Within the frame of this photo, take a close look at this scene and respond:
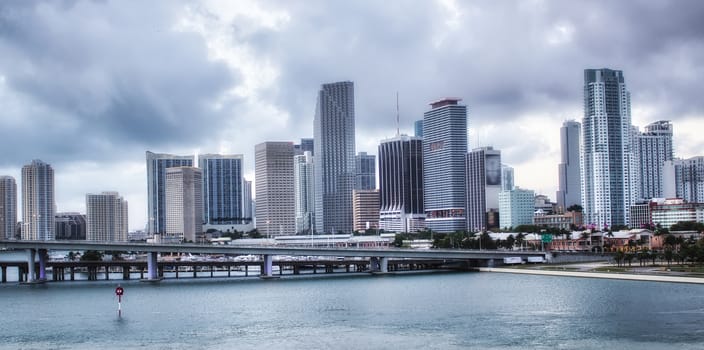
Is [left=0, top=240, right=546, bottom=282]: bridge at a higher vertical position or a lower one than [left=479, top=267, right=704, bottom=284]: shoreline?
higher

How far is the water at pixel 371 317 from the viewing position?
62.7 metres

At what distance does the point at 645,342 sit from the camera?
59.8 metres

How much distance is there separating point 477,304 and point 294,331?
25.7 m

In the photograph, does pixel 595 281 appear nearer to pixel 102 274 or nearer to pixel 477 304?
pixel 477 304

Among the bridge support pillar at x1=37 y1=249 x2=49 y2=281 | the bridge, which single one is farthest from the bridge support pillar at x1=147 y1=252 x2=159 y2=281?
the bridge support pillar at x1=37 y1=249 x2=49 y2=281

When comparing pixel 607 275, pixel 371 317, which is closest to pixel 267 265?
pixel 607 275

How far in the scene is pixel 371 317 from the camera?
78.4 meters

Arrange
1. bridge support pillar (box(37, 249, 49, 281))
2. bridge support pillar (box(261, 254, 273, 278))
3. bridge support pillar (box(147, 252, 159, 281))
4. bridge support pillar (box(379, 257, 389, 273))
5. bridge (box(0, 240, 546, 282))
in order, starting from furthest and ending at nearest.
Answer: bridge support pillar (box(379, 257, 389, 273)), bridge support pillar (box(261, 254, 273, 278)), bridge support pillar (box(37, 249, 49, 281)), bridge support pillar (box(147, 252, 159, 281)), bridge (box(0, 240, 546, 282))

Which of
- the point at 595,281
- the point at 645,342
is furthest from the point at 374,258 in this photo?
the point at 645,342

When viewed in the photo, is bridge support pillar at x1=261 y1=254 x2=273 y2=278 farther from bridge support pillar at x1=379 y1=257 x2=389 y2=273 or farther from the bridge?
bridge support pillar at x1=379 y1=257 x2=389 y2=273

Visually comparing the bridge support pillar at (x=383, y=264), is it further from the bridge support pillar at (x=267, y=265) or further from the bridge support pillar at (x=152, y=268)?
the bridge support pillar at (x=152, y=268)

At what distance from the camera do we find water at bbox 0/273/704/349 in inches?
2467

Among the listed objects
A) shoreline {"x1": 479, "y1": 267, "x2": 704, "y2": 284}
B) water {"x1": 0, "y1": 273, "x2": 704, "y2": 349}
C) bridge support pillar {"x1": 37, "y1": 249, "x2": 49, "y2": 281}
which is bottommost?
shoreline {"x1": 479, "y1": 267, "x2": 704, "y2": 284}

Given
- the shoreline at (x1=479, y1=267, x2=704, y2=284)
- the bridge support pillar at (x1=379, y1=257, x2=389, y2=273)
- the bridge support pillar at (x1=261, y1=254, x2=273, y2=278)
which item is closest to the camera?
the shoreline at (x1=479, y1=267, x2=704, y2=284)
